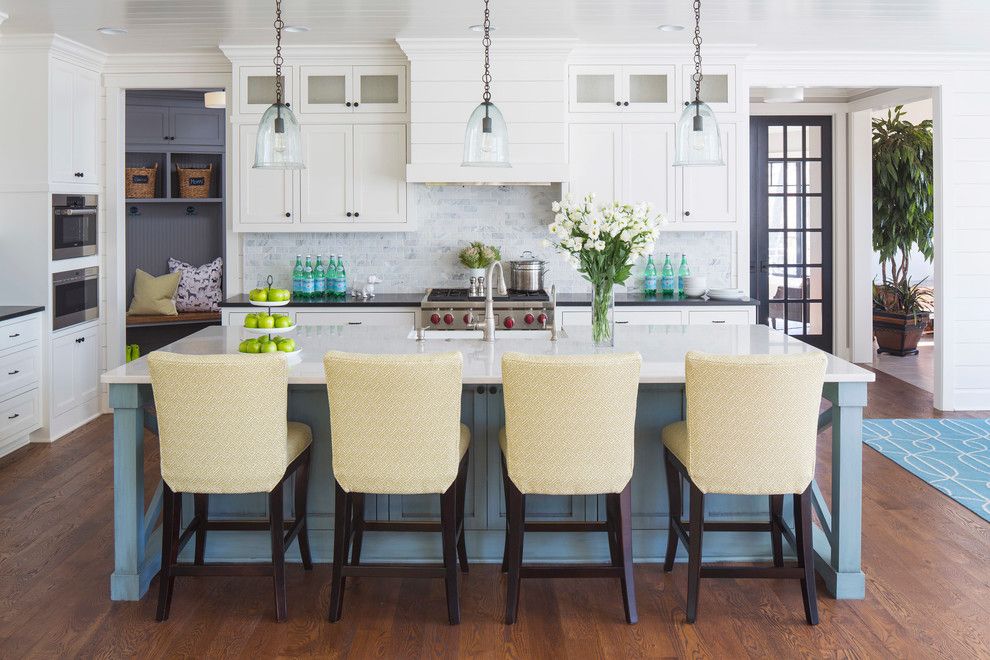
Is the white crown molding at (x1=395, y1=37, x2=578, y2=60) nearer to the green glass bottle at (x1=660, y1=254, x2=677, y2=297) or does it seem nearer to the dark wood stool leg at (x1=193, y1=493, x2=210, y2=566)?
the green glass bottle at (x1=660, y1=254, x2=677, y2=297)

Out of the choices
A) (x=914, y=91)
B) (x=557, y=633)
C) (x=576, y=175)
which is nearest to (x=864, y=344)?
(x=914, y=91)

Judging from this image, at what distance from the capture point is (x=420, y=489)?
10.2 feet

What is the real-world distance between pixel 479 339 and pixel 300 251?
280 cm

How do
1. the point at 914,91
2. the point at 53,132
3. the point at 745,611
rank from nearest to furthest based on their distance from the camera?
the point at 745,611 < the point at 53,132 < the point at 914,91

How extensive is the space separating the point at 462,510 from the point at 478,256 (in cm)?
315

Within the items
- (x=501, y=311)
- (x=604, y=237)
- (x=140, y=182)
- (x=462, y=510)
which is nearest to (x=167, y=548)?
(x=462, y=510)

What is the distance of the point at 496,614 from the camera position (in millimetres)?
3242

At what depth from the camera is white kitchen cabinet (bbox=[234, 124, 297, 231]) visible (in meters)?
6.12

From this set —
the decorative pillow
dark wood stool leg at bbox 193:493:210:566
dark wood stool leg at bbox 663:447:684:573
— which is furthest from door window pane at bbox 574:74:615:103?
the decorative pillow

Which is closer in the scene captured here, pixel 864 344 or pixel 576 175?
pixel 576 175

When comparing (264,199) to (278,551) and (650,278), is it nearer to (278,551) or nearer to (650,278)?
(650,278)

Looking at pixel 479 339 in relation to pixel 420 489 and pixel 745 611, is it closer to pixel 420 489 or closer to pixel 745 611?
pixel 420 489

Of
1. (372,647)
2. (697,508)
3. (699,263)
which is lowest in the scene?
(372,647)

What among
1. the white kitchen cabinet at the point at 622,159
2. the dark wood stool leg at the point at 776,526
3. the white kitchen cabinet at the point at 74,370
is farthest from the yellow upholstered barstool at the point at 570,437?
the white kitchen cabinet at the point at 74,370
